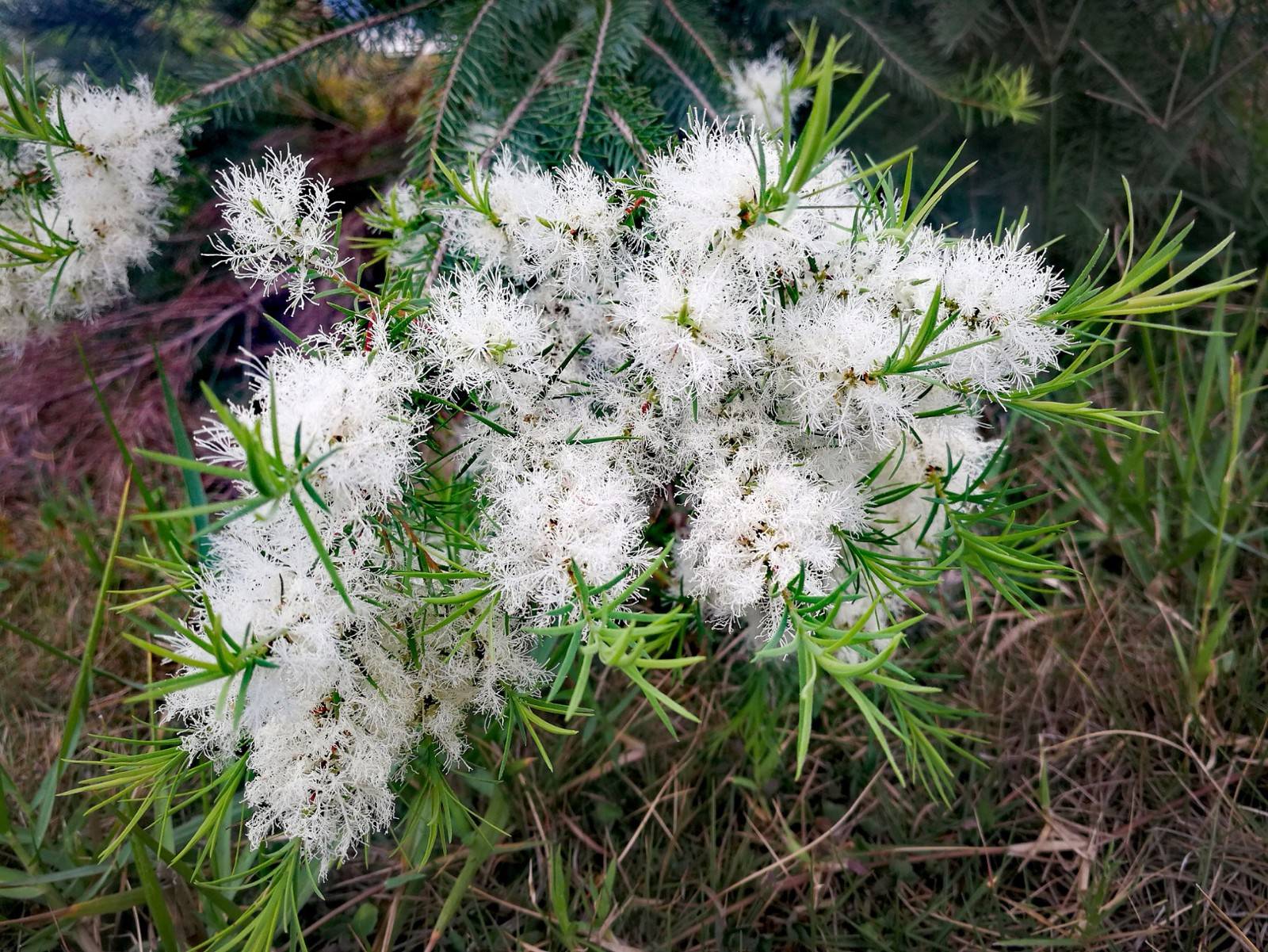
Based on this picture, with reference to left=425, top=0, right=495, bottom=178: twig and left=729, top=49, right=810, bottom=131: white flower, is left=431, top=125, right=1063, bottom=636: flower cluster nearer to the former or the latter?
left=425, top=0, right=495, bottom=178: twig

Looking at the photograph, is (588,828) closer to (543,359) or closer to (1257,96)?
(543,359)

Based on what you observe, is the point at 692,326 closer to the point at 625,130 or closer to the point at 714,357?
the point at 714,357

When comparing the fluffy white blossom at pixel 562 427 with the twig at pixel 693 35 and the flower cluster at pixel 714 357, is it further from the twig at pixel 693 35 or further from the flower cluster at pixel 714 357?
the twig at pixel 693 35

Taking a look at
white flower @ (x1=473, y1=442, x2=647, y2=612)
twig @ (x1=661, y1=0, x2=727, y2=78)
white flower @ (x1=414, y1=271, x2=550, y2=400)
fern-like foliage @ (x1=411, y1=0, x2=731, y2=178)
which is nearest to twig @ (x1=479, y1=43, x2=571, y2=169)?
fern-like foliage @ (x1=411, y1=0, x2=731, y2=178)

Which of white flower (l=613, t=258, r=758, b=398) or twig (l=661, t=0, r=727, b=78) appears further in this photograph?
twig (l=661, t=0, r=727, b=78)

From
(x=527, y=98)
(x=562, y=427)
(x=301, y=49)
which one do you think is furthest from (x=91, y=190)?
(x=562, y=427)

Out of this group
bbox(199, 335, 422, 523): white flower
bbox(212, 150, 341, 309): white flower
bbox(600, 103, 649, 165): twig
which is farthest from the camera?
bbox(600, 103, 649, 165): twig
